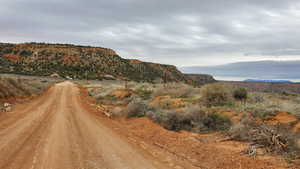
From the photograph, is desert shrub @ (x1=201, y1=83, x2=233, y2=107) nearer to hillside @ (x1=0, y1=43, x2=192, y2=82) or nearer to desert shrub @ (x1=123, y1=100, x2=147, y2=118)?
desert shrub @ (x1=123, y1=100, x2=147, y2=118)

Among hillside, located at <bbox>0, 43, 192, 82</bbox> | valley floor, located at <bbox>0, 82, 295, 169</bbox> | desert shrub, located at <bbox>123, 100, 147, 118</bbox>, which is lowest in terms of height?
valley floor, located at <bbox>0, 82, 295, 169</bbox>

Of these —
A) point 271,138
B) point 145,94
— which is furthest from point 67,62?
point 271,138

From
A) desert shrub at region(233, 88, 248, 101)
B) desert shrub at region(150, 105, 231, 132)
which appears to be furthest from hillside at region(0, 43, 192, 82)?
desert shrub at region(150, 105, 231, 132)

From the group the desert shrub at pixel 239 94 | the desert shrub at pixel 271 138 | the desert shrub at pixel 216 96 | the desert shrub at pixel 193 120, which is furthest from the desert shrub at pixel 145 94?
the desert shrub at pixel 271 138

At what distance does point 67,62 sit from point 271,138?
279 feet

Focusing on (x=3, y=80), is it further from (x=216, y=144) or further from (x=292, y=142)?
(x=292, y=142)

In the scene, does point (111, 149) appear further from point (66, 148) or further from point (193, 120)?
Result: point (193, 120)

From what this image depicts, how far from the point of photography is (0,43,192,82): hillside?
75.2 m

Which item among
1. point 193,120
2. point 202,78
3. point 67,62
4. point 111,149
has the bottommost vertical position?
point 111,149

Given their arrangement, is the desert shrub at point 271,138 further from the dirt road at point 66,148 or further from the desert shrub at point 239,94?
the desert shrub at point 239,94

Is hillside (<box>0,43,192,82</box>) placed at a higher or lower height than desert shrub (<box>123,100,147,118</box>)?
higher

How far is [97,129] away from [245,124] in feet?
21.5

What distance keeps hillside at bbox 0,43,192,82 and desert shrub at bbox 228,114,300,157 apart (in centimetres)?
6639

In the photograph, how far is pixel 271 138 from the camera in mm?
7223
